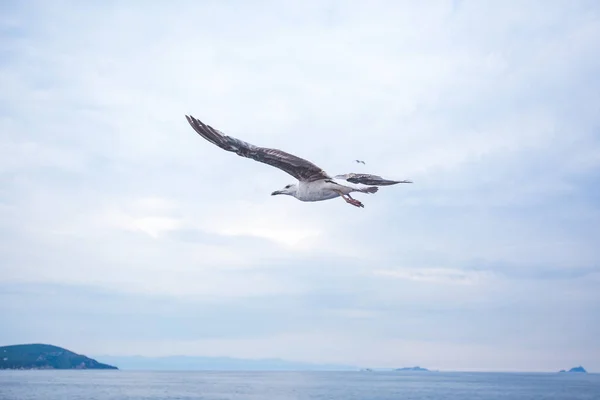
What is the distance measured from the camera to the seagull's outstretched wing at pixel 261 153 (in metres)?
18.1

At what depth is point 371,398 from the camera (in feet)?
566

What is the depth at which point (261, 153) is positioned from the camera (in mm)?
18266

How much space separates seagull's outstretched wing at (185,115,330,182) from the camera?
18062 millimetres

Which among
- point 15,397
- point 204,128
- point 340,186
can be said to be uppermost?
point 204,128

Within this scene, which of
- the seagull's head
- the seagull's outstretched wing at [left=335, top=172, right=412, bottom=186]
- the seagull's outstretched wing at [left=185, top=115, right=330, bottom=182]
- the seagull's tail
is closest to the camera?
the seagull's outstretched wing at [left=185, top=115, right=330, bottom=182]

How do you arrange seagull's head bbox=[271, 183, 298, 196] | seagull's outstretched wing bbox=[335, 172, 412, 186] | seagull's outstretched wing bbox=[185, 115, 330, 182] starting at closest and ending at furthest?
1. seagull's outstretched wing bbox=[185, 115, 330, 182]
2. seagull's outstretched wing bbox=[335, 172, 412, 186]
3. seagull's head bbox=[271, 183, 298, 196]

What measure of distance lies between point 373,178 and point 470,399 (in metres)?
167

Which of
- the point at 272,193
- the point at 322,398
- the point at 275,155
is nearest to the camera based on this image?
the point at 275,155

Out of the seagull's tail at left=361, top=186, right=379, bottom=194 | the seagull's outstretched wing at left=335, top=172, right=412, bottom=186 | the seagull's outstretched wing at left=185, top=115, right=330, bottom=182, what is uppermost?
the seagull's outstretched wing at left=185, top=115, right=330, bottom=182

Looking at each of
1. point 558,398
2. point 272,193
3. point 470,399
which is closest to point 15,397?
point 470,399

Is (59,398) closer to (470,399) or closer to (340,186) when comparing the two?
(470,399)

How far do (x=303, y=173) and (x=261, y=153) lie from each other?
143 cm

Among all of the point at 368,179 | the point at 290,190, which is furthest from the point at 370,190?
the point at 290,190

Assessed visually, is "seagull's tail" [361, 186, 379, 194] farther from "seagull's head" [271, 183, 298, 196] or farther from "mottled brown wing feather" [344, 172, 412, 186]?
"seagull's head" [271, 183, 298, 196]
